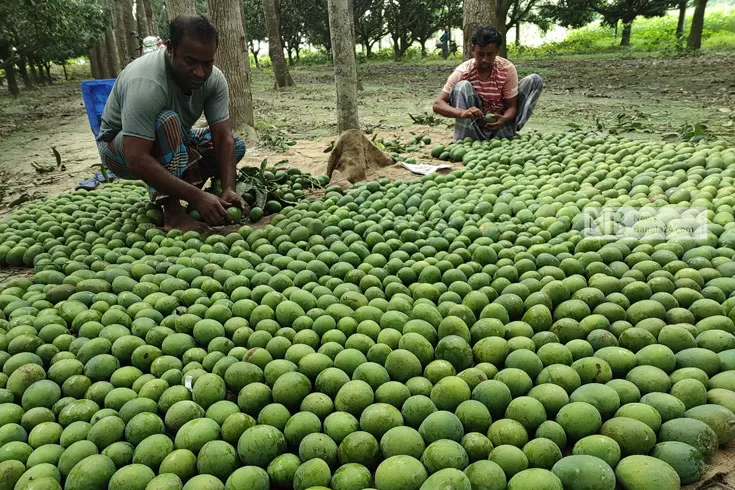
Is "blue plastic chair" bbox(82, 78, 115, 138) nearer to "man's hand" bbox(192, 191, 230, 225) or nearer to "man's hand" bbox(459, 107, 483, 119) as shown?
"man's hand" bbox(192, 191, 230, 225)

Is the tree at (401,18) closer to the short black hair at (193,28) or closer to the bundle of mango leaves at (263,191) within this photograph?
the bundle of mango leaves at (263,191)

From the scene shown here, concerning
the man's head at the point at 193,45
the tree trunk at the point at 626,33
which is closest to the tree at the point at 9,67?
the man's head at the point at 193,45

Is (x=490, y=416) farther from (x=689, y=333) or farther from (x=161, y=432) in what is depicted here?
(x=161, y=432)

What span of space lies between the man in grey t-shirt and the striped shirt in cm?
300

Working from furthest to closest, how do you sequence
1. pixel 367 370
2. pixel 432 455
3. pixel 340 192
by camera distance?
pixel 340 192
pixel 367 370
pixel 432 455

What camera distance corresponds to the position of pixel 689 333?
2156 millimetres

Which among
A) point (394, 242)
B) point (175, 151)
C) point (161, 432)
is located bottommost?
point (161, 432)

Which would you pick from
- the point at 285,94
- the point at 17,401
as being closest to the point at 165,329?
the point at 17,401

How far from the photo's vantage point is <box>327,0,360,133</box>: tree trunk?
5438 mm

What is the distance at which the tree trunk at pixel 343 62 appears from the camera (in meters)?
5.44

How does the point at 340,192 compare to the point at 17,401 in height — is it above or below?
above

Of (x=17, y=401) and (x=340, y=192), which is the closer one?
(x=17, y=401)

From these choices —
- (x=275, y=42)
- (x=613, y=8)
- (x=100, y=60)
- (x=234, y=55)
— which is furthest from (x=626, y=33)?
(x=100, y=60)

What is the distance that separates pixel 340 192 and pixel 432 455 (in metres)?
3.10
